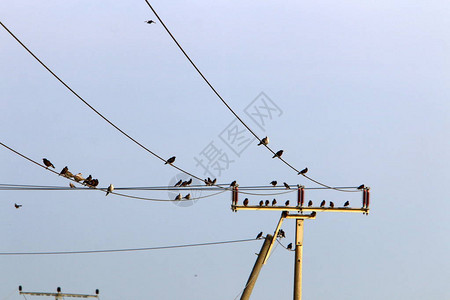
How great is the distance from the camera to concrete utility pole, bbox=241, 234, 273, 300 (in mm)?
25297

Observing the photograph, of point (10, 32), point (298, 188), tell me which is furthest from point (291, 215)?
point (10, 32)

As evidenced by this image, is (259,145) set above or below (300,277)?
above

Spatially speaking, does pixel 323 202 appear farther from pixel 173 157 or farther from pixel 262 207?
pixel 262 207

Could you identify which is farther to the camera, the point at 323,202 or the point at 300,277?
the point at 323,202

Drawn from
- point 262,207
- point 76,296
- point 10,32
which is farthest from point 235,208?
point 76,296

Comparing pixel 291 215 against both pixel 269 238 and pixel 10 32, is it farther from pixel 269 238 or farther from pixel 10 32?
pixel 10 32

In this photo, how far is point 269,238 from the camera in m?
25.6

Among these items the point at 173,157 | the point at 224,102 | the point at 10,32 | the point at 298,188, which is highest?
the point at 173,157

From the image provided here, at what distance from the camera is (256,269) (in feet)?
83.2

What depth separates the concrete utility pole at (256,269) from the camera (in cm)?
2530

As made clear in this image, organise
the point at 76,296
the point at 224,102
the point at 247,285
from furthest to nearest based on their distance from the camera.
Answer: the point at 76,296 < the point at 247,285 < the point at 224,102

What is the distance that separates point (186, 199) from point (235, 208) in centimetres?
634

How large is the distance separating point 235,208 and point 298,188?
5.91 ft

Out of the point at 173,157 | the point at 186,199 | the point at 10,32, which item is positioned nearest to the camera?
the point at 10,32
